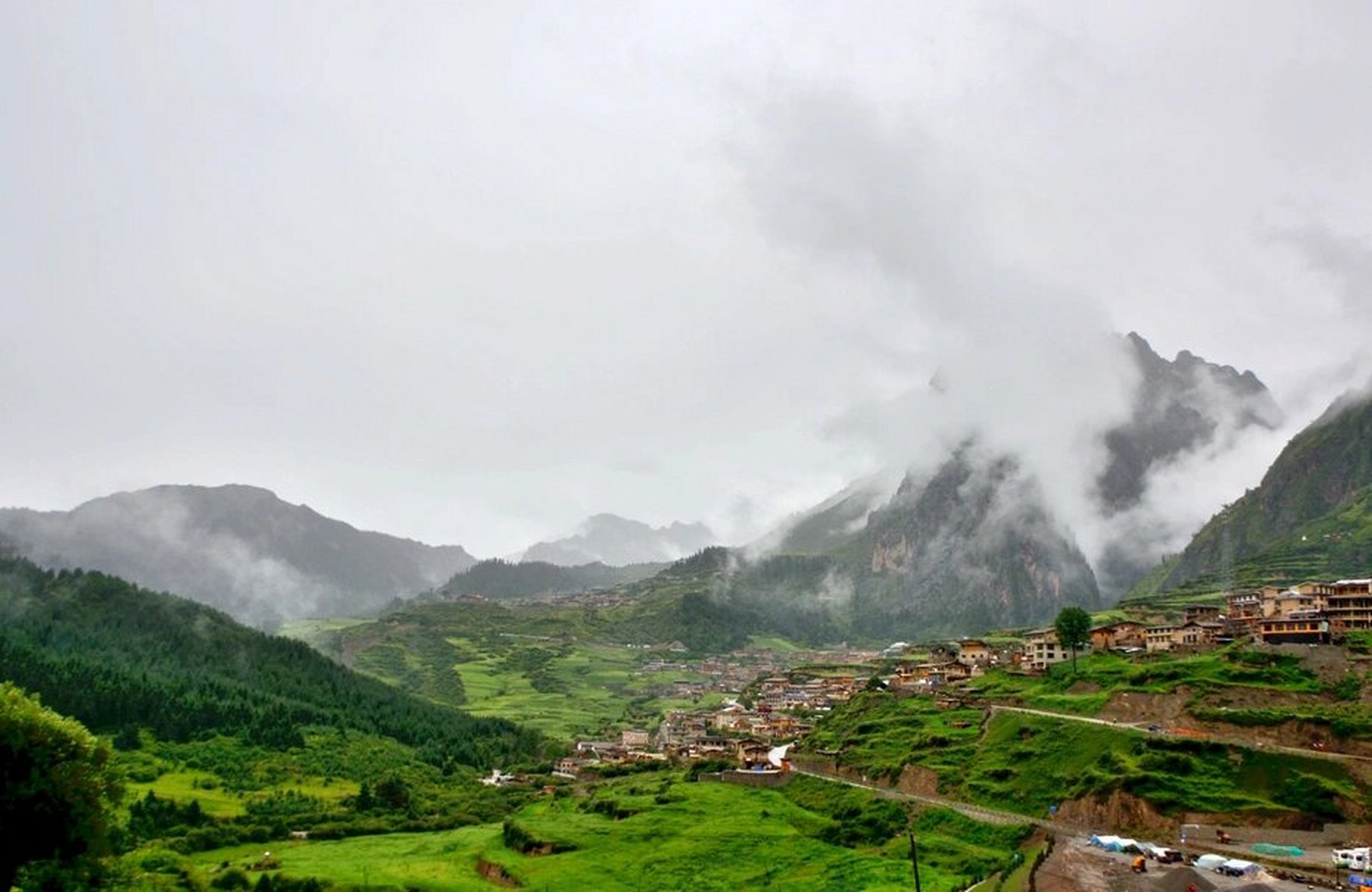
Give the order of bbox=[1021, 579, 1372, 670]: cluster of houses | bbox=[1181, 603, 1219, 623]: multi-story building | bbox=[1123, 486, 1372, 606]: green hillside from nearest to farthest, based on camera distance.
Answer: bbox=[1021, 579, 1372, 670]: cluster of houses < bbox=[1181, 603, 1219, 623]: multi-story building < bbox=[1123, 486, 1372, 606]: green hillside

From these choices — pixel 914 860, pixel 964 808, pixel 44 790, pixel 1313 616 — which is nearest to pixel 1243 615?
pixel 1313 616

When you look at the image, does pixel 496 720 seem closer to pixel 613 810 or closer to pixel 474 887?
pixel 613 810

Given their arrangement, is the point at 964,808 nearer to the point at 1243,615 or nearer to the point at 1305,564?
the point at 1243,615

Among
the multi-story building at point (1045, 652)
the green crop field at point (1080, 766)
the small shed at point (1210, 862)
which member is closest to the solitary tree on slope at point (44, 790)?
the small shed at point (1210, 862)

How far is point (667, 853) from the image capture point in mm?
66875

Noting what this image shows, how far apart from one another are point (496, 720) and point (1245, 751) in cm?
11370

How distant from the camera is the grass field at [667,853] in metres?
58.2

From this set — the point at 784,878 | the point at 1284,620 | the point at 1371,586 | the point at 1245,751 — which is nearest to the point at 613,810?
the point at 784,878

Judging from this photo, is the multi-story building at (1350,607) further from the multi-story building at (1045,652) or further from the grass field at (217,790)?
the grass field at (217,790)

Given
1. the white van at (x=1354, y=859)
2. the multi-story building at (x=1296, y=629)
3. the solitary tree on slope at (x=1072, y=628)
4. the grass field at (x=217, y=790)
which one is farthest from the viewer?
the solitary tree on slope at (x=1072, y=628)

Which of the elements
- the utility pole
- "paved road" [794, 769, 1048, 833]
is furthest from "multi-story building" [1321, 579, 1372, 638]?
the utility pole

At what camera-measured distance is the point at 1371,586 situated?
281 feet

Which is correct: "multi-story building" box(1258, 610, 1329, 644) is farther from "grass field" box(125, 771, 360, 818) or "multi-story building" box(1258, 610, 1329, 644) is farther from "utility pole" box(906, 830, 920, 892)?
"grass field" box(125, 771, 360, 818)

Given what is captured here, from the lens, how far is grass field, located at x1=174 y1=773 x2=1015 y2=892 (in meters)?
58.2
